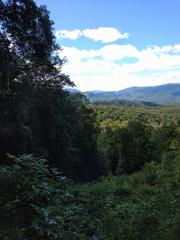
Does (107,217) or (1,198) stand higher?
(1,198)

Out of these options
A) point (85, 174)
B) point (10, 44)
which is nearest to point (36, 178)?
point (10, 44)

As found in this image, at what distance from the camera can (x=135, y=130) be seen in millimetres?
73000

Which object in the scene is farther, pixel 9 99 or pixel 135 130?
pixel 135 130

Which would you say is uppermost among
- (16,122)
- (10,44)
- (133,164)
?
(10,44)

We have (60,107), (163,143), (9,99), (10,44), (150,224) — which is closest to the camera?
(150,224)

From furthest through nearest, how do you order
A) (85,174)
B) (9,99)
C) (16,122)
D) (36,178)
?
(85,174) → (16,122) → (9,99) → (36,178)

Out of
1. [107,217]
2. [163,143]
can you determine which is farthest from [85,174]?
[107,217]

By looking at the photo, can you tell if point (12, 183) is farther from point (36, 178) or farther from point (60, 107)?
point (60, 107)

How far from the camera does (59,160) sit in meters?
45.9

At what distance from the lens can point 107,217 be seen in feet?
26.7

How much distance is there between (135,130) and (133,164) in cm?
588

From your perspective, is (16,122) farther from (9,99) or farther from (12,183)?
(12,183)

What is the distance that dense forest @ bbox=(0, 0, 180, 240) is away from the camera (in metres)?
5.44

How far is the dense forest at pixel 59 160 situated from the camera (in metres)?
5.44
